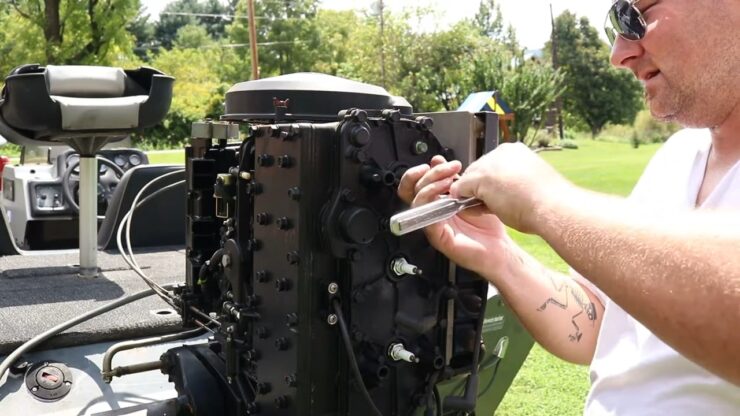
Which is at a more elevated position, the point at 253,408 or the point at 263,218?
the point at 263,218

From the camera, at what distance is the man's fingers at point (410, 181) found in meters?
1.69

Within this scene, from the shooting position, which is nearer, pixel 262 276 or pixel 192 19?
pixel 262 276

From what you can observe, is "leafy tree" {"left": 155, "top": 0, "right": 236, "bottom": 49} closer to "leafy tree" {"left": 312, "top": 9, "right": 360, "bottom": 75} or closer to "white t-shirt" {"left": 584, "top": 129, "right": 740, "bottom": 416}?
"leafy tree" {"left": 312, "top": 9, "right": 360, "bottom": 75}

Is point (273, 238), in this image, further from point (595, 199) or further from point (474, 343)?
point (595, 199)

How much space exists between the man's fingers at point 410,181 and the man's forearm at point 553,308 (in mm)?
269

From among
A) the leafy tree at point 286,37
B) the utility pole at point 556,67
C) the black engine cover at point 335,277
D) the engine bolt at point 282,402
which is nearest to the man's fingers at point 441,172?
the black engine cover at point 335,277

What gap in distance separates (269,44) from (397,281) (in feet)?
129

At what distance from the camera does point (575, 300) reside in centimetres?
179

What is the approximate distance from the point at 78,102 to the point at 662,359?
2697 millimetres

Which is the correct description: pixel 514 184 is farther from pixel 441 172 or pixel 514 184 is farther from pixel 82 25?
pixel 82 25

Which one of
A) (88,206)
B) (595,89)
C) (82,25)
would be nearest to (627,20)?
(88,206)

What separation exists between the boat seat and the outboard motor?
1433 millimetres

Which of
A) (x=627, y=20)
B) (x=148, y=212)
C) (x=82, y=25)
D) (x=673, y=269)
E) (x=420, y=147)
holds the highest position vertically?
(x=82, y=25)

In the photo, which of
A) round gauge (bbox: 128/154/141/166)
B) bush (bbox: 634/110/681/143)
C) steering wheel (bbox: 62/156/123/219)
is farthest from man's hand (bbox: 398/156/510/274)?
bush (bbox: 634/110/681/143)
